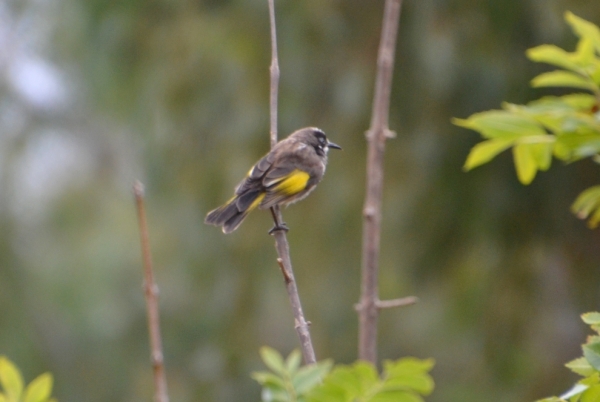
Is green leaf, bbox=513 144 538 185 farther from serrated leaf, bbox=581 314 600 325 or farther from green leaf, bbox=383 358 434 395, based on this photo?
green leaf, bbox=383 358 434 395

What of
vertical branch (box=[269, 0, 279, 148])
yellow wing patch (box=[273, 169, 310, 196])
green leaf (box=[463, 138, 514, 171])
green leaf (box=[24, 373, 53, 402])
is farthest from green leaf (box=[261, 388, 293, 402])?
yellow wing patch (box=[273, 169, 310, 196])

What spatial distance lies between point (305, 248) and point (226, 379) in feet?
2.80

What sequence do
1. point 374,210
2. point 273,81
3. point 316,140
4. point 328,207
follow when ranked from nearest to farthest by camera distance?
point 374,210
point 273,81
point 316,140
point 328,207

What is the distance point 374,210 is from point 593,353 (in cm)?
65

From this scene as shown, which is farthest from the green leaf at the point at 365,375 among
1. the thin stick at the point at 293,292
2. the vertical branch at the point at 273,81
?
the vertical branch at the point at 273,81

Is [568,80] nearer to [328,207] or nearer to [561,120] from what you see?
[561,120]

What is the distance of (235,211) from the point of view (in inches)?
108

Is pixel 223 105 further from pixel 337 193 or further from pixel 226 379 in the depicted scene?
pixel 226 379

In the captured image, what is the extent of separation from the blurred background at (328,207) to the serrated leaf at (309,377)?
310 cm

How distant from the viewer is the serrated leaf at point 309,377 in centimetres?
75

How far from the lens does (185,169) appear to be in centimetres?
430

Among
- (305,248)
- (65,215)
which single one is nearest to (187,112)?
(305,248)

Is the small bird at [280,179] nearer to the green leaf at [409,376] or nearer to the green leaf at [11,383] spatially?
the green leaf at [11,383]

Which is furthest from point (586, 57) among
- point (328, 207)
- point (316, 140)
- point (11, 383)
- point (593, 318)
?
point (328, 207)
